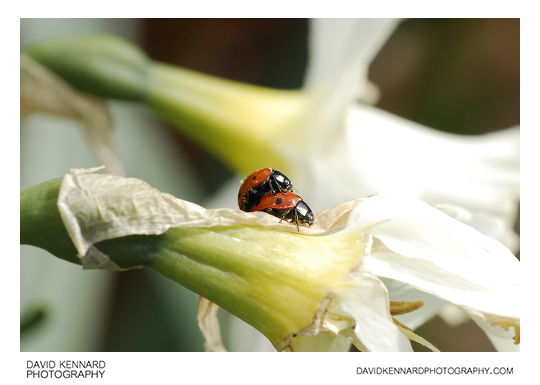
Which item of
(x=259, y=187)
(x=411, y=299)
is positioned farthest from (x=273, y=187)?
(x=411, y=299)

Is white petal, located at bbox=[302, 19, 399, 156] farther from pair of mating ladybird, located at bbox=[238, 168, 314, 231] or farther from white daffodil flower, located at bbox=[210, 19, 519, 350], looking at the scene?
pair of mating ladybird, located at bbox=[238, 168, 314, 231]

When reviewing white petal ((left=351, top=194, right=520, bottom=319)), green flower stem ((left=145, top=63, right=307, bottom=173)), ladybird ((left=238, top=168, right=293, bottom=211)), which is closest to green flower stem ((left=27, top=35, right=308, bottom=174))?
green flower stem ((left=145, top=63, right=307, bottom=173))

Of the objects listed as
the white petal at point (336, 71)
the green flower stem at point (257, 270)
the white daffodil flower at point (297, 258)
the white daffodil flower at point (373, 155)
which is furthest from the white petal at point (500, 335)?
the white petal at point (336, 71)

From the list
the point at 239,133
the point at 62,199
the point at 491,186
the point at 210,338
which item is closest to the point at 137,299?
the point at 239,133

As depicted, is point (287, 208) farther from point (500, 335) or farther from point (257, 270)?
point (500, 335)
